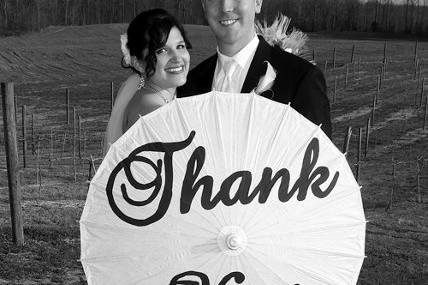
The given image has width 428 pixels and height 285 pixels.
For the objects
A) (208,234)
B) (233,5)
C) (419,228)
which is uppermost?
(233,5)

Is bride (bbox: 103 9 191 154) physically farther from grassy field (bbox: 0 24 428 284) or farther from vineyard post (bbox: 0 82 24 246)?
vineyard post (bbox: 0 82 24 246)

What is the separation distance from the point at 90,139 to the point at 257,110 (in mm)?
40352

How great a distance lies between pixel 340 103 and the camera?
56.2 metres

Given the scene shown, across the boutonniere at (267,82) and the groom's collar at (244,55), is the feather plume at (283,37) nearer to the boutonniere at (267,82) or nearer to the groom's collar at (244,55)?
the groom's collar at (244,55)

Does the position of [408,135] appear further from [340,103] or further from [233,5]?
[233,5]

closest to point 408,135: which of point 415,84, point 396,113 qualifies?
point 396,113

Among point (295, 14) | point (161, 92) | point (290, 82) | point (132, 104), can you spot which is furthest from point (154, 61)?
point (295, 14)

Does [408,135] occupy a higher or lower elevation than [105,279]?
lower

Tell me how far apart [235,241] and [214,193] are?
0.34 metres

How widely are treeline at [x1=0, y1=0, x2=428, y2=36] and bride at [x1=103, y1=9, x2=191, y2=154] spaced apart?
79204 mm

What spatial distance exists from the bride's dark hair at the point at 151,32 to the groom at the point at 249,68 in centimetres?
37

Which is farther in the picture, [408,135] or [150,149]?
[408,135]

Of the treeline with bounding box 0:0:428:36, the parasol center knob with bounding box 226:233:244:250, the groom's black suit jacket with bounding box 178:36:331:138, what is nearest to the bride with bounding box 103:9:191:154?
the groom's black suit jacket with bounding box 178:36:331:138

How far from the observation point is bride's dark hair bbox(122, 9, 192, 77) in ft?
16.7
